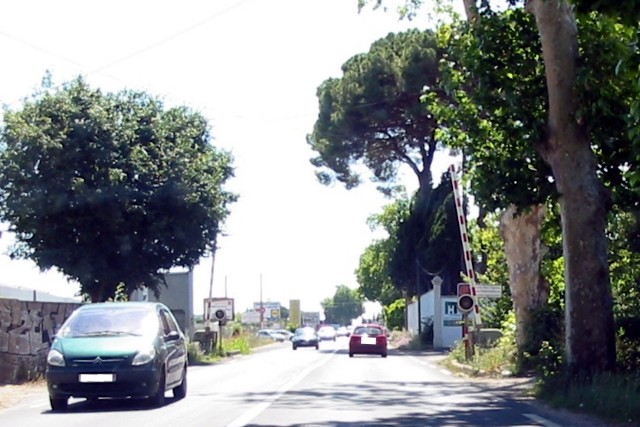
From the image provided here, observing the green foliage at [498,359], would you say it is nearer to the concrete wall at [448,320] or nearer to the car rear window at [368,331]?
the car rear window at [368,331]

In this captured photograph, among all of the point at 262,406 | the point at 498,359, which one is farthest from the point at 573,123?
the point at 498,359

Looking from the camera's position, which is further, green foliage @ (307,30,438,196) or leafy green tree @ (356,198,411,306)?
leafy green tree @ (356,198,411,306)

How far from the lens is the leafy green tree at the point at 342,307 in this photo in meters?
196

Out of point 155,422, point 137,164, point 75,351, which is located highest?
point 137,164

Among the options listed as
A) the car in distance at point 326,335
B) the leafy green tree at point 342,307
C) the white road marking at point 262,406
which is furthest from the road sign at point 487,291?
the leafy green tree at point 342,307

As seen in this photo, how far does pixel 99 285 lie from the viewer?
33.0 meters

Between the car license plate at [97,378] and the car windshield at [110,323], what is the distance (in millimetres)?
891

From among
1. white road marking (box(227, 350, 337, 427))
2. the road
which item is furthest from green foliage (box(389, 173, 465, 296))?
the road

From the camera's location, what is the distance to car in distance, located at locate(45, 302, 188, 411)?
1428cm

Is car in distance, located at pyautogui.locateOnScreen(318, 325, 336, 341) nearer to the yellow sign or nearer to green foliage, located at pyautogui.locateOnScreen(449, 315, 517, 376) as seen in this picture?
the yellow sign

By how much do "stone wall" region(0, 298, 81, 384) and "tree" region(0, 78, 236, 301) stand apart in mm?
6308

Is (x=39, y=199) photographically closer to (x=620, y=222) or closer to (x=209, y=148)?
(x=209, y=148)

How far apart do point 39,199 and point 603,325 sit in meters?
19.2

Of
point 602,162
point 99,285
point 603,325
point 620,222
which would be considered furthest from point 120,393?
point 99,285
